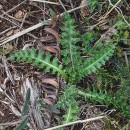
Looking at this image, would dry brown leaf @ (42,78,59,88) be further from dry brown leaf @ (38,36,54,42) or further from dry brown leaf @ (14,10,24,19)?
dry brown leaf @ (14,10,24,19)

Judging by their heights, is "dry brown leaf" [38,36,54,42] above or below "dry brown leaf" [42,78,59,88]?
above

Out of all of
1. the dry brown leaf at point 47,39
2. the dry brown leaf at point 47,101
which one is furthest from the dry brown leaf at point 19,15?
the dry brown leaf at point 47,101

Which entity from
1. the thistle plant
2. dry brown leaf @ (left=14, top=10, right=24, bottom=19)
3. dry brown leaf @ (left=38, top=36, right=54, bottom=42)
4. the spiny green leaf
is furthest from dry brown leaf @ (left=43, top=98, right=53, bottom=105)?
dry brown leaf @ (left=14, top=10, right=24, bottom=19)

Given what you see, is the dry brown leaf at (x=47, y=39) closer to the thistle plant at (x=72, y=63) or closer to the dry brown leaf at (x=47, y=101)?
the thistle plant at (x=72, y=63)

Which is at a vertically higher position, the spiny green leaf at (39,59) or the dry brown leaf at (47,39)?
the dry brown leaf at (47,39)

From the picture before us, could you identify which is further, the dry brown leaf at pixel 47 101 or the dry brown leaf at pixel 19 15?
the dry brown leaf at pixel 19 15

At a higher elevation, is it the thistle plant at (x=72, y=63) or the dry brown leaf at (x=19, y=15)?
the dry brown leaf at (x=19, y=15)

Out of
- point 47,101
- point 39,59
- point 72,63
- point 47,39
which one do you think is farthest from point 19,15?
point 47,101

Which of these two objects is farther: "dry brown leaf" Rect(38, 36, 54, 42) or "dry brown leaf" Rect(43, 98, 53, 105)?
"dry brown leaf" Rect(38, 36, 54, 42)

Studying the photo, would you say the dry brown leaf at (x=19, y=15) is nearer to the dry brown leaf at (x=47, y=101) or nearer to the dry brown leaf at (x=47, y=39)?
the dry brown leaf at (x=47, y=39)

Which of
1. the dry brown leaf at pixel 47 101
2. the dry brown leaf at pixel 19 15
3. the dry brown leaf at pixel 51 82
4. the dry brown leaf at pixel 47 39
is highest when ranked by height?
the dry brown leaf at pixel 19 15

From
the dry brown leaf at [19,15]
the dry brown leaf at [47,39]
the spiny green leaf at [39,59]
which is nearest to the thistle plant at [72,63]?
the spiny green leaf at [39,59]
